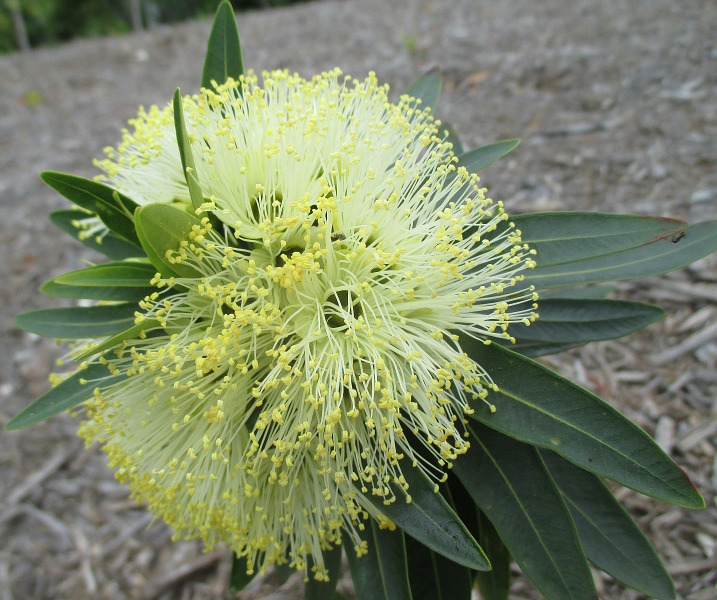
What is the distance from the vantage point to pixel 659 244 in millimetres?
1590

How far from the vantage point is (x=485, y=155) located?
5.52 feet

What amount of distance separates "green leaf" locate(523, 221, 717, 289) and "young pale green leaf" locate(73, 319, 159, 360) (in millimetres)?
986

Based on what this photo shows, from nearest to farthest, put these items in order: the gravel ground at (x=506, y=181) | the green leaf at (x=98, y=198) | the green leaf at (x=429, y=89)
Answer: the green leaf at (x=98, y=198) < the green leaf at (x=429, y=89) < the gravel ground at (x=506, y=181)

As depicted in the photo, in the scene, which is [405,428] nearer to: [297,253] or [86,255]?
[297,253]

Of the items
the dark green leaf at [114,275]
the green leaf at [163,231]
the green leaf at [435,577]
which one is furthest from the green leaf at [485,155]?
the green leaf at [435,577]

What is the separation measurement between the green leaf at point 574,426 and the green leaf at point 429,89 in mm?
970

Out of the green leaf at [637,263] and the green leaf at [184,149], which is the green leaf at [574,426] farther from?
the green leaf at [184,149]

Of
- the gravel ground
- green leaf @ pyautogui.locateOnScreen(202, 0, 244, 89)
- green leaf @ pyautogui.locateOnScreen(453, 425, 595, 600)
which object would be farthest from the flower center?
the gravel ground

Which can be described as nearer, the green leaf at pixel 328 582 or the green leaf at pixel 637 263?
the green leaf at pixel 637 263

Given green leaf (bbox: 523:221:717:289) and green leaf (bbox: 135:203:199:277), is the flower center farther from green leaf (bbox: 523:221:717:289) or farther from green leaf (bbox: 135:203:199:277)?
green leaf (bbox: 523:221:717:289)

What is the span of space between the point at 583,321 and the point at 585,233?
0.31 metres

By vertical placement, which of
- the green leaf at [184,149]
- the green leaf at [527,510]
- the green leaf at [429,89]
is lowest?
the green leaf at [527,510]

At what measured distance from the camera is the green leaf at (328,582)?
1646 mm

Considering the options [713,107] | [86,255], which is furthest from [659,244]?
[86,255]
